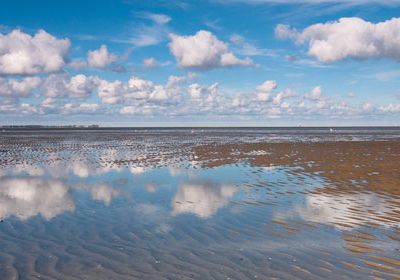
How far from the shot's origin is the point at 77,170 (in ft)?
73.9

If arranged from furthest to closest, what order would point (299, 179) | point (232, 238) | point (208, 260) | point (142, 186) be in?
point (299, 179)
point (142, 186)
point (232, 238)
point (208, 260)

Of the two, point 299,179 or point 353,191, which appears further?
point 299,179

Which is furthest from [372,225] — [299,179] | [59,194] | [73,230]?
[59,194]

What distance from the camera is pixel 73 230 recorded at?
9594 millimetres

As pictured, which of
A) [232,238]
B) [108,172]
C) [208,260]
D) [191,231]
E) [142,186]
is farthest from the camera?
[108,172]

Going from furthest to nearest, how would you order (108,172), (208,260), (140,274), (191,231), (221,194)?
(108,172), (221,194), (191,231), (208,260), (140,274)

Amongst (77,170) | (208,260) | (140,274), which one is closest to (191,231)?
(208,260)

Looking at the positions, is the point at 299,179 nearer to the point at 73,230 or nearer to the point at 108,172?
the point at 108,172

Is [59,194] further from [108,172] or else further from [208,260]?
[208,260]

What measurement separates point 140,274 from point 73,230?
3586mm

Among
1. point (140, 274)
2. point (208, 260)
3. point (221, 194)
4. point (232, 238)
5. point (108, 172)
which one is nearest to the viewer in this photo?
point (140, 274)

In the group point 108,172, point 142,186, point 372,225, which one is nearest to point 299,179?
point 142,186

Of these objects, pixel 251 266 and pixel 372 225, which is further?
pixel 372 225

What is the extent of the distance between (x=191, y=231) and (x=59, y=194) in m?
7.29
